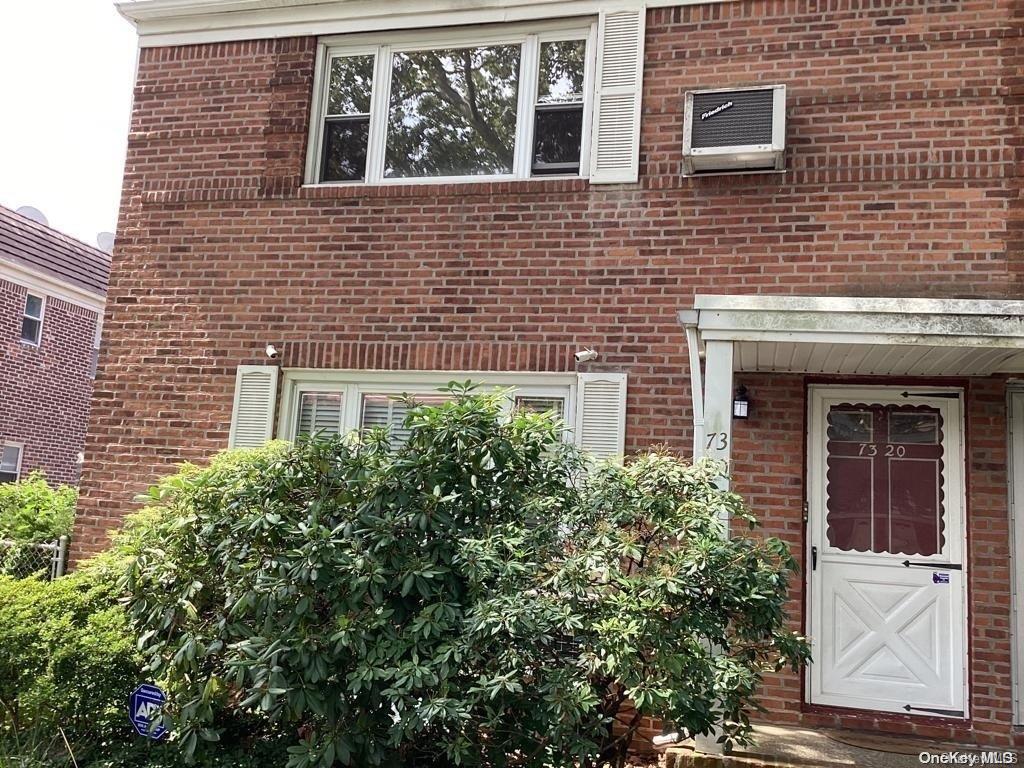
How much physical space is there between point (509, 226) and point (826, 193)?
7.76 feet

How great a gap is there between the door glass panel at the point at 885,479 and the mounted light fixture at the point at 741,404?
2.02 ft

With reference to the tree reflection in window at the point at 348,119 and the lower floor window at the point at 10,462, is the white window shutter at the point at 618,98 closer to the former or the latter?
the tree reflection in window at the point at 348,119

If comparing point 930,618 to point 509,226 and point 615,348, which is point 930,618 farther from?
point 509,226

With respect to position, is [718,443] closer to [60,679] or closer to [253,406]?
[253,406]

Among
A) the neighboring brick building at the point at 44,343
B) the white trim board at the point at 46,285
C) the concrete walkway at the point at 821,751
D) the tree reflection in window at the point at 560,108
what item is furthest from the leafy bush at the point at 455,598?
the white trim board at the point at 46,285

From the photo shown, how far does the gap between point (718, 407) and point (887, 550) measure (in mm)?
1869

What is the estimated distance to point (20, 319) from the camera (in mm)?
15062

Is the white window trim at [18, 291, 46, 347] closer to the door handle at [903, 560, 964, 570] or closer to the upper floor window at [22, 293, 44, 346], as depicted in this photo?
the upper floor window at [22, 293, 44, 346]

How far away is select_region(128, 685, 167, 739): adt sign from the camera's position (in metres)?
4.55

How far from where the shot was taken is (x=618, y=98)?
629 centimetres

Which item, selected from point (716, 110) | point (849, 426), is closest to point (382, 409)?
point (716, 110)

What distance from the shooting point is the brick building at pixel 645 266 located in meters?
5.34

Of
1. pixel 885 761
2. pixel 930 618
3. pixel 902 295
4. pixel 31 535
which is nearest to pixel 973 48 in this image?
pixel 902 295

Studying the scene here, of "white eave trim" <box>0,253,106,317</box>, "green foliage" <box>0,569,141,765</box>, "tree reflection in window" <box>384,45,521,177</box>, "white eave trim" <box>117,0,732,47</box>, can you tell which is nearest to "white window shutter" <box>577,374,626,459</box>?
"tree reflection in window" <box>384,45,521,177</box>
